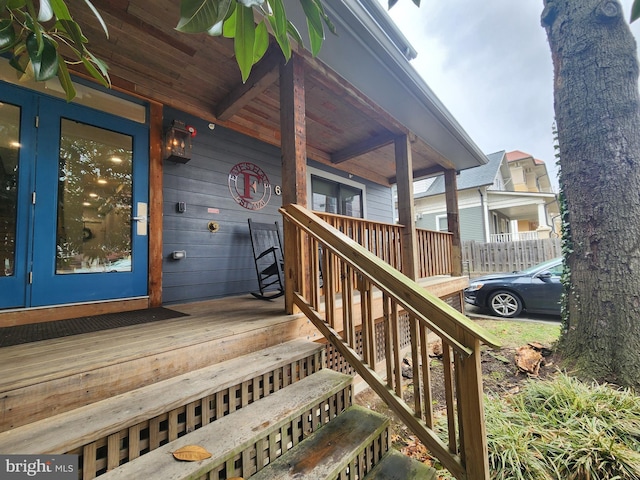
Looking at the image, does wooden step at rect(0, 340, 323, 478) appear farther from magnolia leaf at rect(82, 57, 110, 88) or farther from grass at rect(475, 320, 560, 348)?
grass at rect(475, 320, 560, 348)

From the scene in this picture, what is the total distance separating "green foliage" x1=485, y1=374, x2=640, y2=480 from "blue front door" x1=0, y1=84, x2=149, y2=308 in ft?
10.7

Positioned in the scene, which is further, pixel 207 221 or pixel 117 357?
pixel 207 221

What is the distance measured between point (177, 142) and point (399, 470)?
11.1 feet

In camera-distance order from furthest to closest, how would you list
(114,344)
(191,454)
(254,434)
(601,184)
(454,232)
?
(454,232)
(601,184)
(114,344)
(254,434)
(191,454)

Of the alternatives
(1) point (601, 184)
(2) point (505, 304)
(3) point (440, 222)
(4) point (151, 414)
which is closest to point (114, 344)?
(4) point (151, 414)

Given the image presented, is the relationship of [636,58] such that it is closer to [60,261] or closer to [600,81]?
[600,81]

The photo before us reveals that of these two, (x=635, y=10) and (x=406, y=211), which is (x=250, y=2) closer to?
(x=635, y=10)

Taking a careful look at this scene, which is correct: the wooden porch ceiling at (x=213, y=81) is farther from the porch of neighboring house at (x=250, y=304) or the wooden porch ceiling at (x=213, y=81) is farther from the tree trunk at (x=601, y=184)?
the tree trunk at (x=601, y=184)

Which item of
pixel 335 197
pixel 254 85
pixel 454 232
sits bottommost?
pixel 454 232

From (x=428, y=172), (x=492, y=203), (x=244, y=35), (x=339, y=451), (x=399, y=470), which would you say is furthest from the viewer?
(x=492, y=203)

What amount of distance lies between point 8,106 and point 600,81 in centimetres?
513

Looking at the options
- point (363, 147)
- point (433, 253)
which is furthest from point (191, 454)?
point (363, 147)

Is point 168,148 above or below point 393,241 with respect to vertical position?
above

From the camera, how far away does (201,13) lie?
0.61 meters
